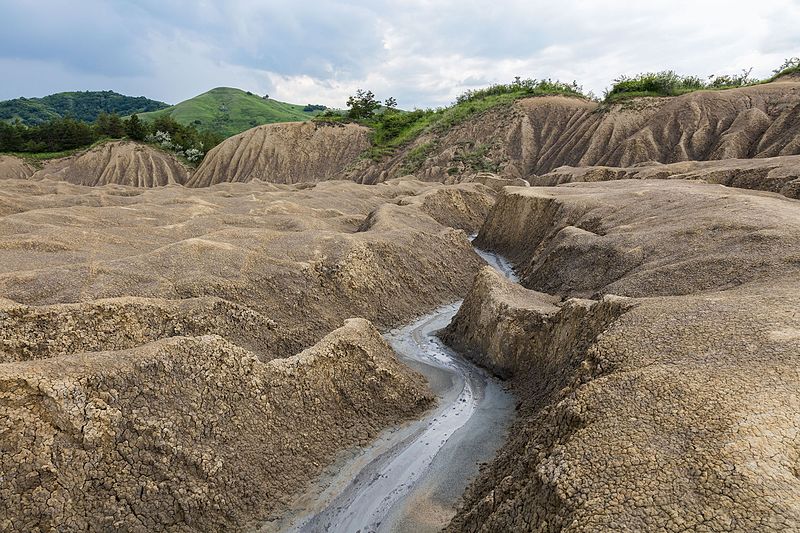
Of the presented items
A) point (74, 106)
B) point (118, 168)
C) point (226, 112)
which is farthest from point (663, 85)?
point (74, 106)

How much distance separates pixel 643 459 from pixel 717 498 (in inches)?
30.0

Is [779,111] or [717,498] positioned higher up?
[779,111]

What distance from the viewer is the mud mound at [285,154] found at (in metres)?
61.3

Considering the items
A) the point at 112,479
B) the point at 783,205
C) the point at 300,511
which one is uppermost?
the point at 783,205

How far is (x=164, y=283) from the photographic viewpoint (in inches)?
525

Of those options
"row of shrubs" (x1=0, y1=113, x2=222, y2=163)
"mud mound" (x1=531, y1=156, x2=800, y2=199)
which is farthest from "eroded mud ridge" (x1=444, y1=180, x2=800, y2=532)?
"row of shrubs" (x1=0, y1=113, x2=222, y2=163)

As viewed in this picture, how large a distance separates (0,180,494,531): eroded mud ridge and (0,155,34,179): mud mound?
2075 inches

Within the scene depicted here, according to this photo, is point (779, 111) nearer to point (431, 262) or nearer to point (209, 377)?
Answer: point (431, 262)

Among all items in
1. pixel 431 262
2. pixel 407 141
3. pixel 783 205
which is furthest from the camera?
pixel 407 141

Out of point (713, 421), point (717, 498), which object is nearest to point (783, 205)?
point (713, 421)

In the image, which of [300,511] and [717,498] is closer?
[717,498]

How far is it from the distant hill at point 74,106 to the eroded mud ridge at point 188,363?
12796 centimetres

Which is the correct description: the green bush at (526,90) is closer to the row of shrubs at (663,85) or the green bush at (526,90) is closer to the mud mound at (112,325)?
the row of shrubs at (663,85)

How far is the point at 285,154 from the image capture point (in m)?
63.1
